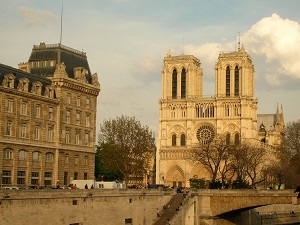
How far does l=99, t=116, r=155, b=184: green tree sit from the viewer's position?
90.0 metres

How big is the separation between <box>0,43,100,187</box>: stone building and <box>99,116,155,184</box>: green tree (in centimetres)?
374

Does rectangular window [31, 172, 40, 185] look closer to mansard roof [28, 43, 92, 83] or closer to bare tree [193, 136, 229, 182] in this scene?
mansard roof [28, 43, 92, 83]

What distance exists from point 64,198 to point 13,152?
21.9 m

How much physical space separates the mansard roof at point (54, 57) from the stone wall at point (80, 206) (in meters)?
24.9

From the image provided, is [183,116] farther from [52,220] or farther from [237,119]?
[52,220]

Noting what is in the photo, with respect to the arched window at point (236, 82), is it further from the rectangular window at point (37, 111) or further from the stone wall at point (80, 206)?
the stone wall at point (80, 206)

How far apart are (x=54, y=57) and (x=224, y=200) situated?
29.1 meters

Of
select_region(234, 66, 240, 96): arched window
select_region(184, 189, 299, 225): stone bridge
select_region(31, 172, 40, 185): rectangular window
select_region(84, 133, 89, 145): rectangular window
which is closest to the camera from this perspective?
select_region(184, 189, 299, 225): stone bridge

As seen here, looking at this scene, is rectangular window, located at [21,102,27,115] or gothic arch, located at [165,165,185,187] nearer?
rectangular window, located at [21,102,27,115]

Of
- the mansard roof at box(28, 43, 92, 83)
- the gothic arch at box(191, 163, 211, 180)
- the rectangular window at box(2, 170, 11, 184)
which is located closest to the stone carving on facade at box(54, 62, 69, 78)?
the mansard roof at box(28, 43, 92, 83)

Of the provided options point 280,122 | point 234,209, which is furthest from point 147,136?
point 280,122

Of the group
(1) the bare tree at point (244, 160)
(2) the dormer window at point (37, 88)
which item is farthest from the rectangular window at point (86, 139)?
(1) the bare tree at point (244, 160)

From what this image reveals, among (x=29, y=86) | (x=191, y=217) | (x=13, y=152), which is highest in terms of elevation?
(x=29, y=86)

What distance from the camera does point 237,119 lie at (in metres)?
153
